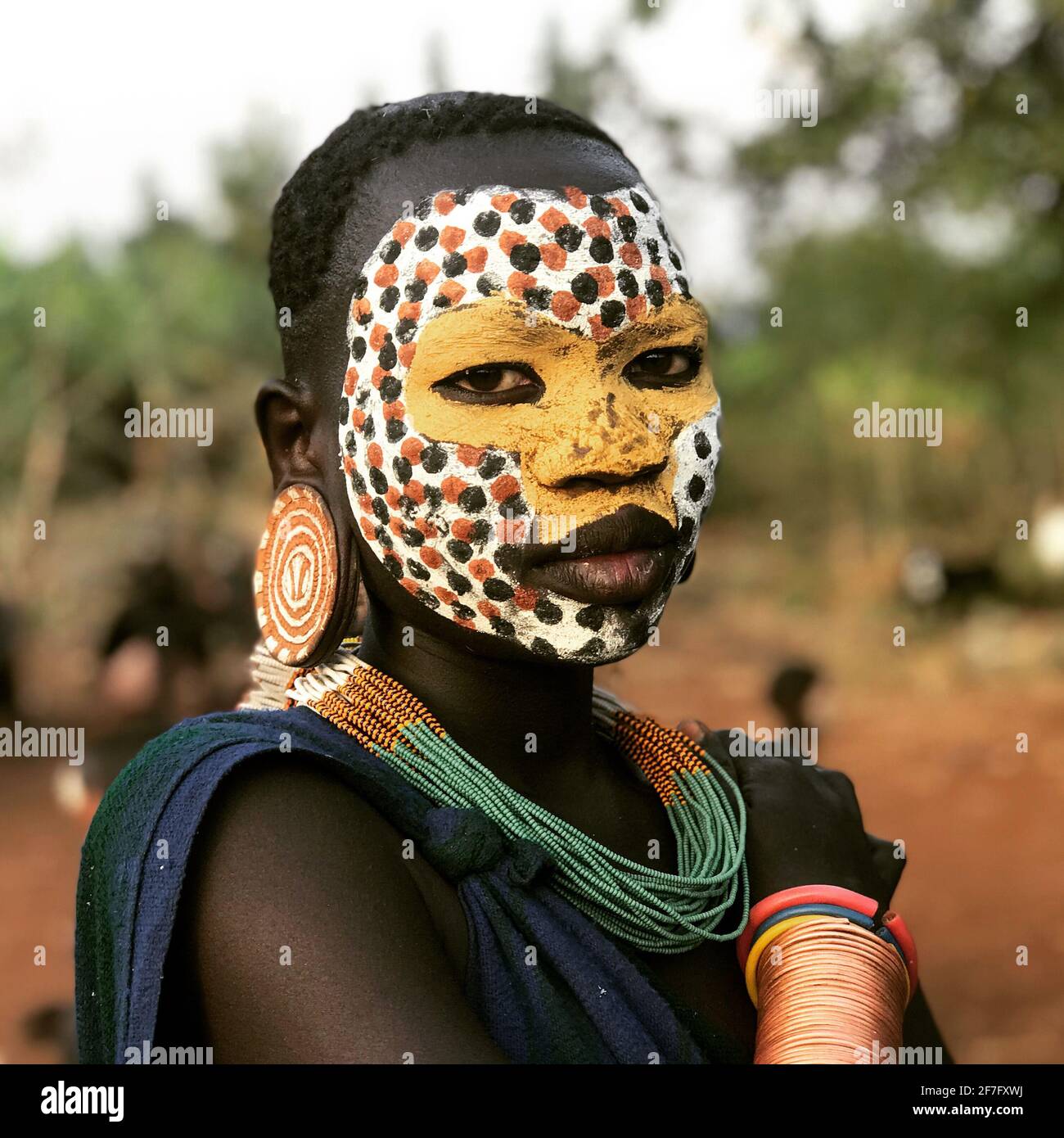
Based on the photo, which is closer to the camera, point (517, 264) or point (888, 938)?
point (517, 264)

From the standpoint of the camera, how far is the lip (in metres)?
2.48

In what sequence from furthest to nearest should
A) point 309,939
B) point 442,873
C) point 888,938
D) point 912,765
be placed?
1. point 912,765
2. point 888,938
3. point 442,873
4. point 309,939

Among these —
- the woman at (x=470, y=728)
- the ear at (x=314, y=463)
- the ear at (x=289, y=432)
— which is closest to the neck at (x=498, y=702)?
the woman at (x=470, y=728)

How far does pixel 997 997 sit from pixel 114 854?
724cm

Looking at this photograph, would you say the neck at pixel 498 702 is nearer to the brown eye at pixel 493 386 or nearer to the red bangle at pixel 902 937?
the brown eye at pixel 493 386

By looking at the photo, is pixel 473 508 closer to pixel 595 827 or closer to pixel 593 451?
pixel 593 451

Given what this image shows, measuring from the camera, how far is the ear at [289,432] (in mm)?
2766

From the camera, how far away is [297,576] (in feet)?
9.08

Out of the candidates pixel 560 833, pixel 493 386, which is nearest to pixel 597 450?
pixel 493 386

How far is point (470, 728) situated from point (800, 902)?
2.18 feet

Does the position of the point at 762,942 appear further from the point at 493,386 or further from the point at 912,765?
the point at 912,765

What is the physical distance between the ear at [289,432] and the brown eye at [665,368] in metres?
0.61

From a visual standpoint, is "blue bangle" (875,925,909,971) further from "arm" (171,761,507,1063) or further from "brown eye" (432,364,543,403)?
"brown eye" (432,364,543,403)
